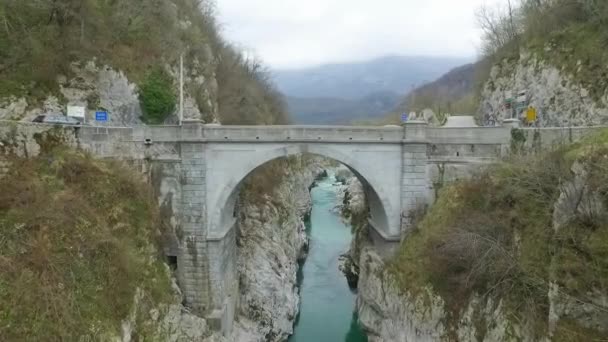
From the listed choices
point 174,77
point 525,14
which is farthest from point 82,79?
point 525,14

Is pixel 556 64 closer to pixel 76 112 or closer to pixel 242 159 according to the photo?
pixel 242 159

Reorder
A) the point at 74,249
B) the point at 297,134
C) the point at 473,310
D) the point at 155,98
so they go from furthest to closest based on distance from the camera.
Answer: the point at 155,98
the point at 297,134
the point at 473,310
the point at 74,249

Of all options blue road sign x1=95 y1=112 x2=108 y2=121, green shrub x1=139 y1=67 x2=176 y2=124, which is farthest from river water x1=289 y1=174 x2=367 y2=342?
blue road sign x1=95 y1=112 x2=108 y2=121

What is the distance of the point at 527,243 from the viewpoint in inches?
539

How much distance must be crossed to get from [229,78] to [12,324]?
2740cm

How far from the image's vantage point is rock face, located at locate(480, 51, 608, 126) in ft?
66.9

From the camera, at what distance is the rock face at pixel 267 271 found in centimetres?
2201

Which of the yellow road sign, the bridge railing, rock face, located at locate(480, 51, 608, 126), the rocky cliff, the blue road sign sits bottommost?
the rocky cliff

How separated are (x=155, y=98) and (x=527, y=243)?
1977cm

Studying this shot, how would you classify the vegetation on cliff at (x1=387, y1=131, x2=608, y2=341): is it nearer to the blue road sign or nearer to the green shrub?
the green shrub

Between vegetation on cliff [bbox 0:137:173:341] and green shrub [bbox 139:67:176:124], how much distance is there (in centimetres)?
589

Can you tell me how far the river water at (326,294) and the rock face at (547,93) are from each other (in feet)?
52.5

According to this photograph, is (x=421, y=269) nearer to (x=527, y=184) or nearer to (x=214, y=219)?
(x=527, y=184)

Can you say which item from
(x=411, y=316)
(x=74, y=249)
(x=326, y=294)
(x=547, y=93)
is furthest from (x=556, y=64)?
(x=74, y=249)
